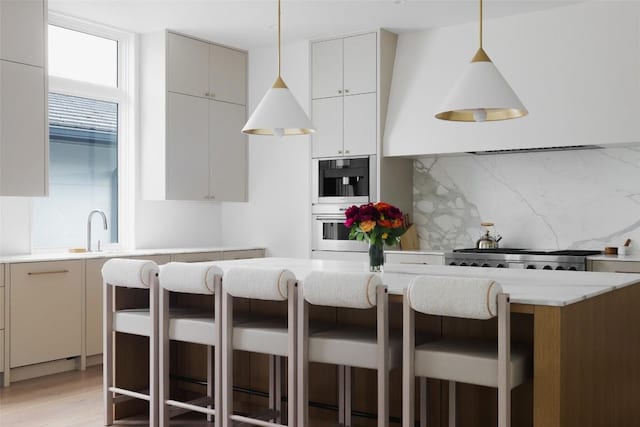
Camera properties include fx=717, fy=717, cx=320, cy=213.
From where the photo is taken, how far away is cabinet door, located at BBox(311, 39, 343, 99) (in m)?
6.16

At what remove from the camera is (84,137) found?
19.3 feet

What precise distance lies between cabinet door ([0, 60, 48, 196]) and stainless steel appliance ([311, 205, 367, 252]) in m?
2.32

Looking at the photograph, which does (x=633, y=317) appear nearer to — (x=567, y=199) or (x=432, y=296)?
(x=432, y=296)

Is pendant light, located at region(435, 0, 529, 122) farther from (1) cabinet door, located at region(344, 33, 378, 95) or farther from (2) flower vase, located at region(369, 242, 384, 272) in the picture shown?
(1) cabinet door, located at region(344, 33, 378, 95)

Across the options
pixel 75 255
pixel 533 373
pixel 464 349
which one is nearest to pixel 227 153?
pixel 75 255

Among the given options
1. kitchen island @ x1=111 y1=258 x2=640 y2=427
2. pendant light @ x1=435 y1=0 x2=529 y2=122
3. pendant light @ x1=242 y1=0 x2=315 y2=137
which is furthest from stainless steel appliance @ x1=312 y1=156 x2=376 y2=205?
pendant light @ x1=435 y1=0 x2=529 y2=122

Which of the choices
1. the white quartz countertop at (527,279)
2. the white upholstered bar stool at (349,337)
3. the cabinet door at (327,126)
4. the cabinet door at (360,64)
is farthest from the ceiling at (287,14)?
the white upholstered bar stool at (349,337)

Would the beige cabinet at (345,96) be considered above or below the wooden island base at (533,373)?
above

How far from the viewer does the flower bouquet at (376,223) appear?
3646 millimetres

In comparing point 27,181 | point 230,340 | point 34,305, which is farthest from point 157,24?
point 230,340

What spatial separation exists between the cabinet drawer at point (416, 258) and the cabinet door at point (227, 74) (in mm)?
2162

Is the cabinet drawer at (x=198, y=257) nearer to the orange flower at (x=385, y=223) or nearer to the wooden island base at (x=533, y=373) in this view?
the wooden island base at (x=533, y=373)

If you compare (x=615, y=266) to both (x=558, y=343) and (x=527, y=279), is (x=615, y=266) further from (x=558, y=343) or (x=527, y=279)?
(x=558, y=343)

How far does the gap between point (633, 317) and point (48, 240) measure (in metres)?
4.21
